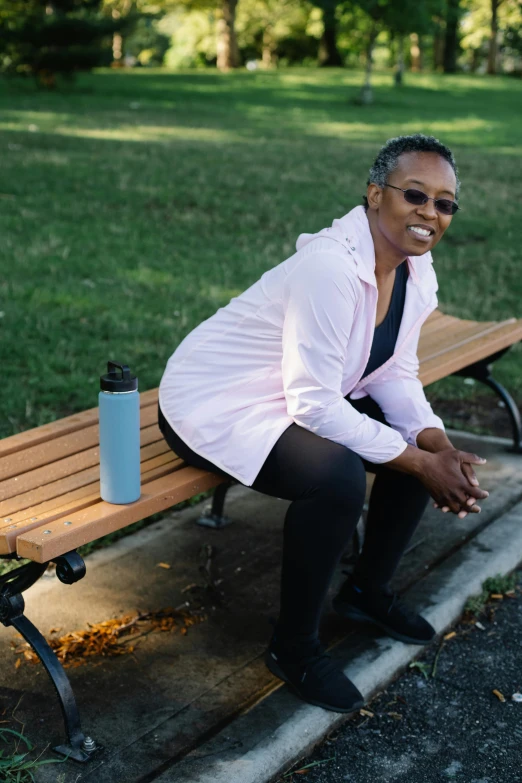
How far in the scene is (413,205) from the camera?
9.24 feet

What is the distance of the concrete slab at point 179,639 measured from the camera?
257 centimetres

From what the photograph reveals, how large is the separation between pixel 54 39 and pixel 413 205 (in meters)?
18.5

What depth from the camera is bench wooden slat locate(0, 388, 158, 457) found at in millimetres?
2982

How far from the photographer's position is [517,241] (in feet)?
28.6

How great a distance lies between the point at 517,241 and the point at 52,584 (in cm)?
647

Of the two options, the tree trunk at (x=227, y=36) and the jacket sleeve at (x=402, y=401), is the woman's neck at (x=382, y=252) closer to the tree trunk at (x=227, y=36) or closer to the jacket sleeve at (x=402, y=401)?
the jacket sleeve at (x=402, y=401)

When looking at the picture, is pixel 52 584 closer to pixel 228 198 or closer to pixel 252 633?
pixel 252 633

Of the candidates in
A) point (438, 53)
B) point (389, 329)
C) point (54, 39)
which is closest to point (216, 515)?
point (389, 329)

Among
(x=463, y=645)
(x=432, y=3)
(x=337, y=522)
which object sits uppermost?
(x=432, y=3)

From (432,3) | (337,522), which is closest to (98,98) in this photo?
(432,3)

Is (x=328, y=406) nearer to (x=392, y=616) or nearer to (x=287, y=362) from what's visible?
(x=287, y=362)

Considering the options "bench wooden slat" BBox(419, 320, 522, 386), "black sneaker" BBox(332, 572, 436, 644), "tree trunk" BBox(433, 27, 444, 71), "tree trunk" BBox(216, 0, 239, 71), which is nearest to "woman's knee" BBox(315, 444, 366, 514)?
"black sneaker" BBox(332, 572, 436, 644)

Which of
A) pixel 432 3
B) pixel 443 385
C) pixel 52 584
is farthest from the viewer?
pixel 432 3

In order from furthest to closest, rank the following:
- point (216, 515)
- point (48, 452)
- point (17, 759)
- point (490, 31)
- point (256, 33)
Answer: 1. point (490, 31)
2. point (256, 33)
3. point (216, 515)
4. point (48, 452)
5. point (17, 759)
